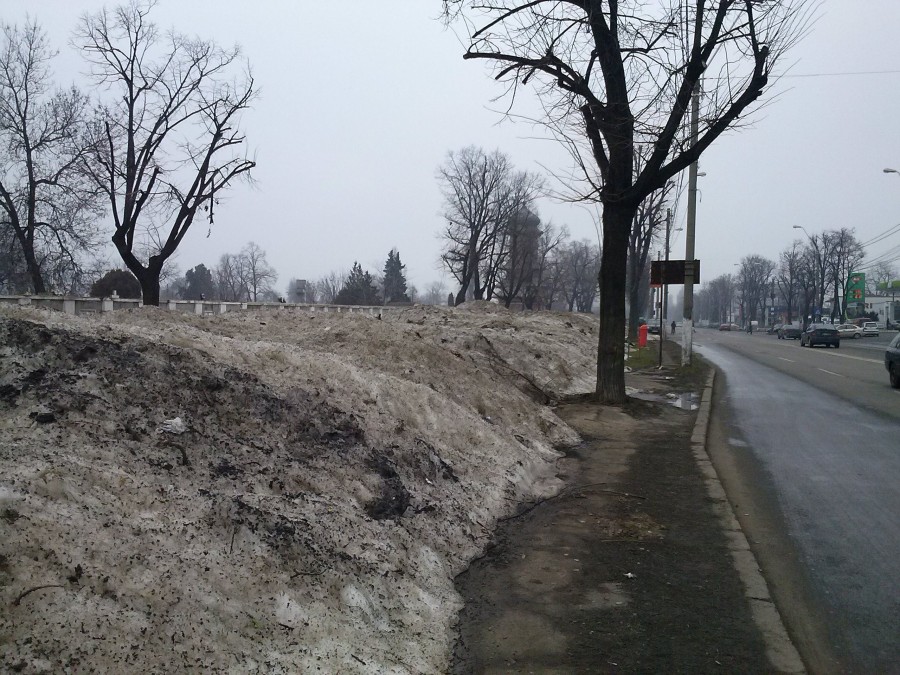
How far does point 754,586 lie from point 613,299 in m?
8.49

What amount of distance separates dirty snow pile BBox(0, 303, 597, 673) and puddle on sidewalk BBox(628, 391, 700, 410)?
806cm

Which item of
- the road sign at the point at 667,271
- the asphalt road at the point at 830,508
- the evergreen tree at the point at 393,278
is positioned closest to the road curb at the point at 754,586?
the asphalt road at the point at 830,508

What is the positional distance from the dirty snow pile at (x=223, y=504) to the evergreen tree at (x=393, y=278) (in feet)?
263

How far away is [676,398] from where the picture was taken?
16.2 m

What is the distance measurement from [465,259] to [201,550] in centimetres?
5941

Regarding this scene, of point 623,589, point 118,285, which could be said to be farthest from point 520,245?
point 623,589

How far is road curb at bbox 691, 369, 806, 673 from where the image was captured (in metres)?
4.07

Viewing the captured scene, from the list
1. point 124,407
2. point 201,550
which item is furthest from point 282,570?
point 124,407

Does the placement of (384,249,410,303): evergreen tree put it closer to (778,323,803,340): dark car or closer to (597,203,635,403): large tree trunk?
(778,323,803,340): dark car

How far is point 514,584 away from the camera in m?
5.11

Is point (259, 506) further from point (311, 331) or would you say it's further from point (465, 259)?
point (465, 259)

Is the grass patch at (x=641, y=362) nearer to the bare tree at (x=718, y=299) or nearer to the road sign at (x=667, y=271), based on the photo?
the road sign at (x=667, y=271)

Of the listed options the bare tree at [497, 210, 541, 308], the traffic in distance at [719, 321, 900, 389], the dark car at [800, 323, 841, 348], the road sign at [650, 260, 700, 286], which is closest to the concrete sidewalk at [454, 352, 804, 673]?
the traffic in distance at [719, 321, 900, 389]

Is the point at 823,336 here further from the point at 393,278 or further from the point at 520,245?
the point at 393,278
